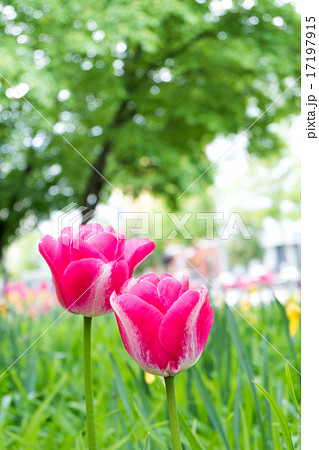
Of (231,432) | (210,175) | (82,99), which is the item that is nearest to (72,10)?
(82,99)

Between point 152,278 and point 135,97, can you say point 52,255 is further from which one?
point 135,97

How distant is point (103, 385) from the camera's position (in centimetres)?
97

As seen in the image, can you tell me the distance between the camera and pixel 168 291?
350 mm

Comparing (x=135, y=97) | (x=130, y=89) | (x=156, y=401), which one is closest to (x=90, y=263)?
(x=156, y=401)

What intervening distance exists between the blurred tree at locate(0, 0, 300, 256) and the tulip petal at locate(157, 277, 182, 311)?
411 cm

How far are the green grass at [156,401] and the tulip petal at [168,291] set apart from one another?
0.35 feet

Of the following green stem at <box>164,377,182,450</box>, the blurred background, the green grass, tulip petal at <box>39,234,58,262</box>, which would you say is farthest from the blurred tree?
green stem at <box>164,377,182,450</box>

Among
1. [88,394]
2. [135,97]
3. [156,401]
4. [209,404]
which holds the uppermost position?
[88,394]

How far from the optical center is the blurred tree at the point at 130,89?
450 cm

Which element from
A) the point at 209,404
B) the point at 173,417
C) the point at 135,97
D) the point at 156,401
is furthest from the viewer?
the point at 135,97

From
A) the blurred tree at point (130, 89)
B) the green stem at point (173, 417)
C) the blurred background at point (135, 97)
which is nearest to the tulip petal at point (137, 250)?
the green stem at point (173, 417)

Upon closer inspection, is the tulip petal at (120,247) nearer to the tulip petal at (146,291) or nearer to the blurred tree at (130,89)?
the tulip petal at (146,291)

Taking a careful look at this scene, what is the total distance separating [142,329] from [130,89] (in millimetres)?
5886

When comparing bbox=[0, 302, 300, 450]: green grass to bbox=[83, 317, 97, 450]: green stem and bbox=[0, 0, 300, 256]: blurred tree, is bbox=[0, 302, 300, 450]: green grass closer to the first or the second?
bbox=[83, 317, 97, 450]: green stem
